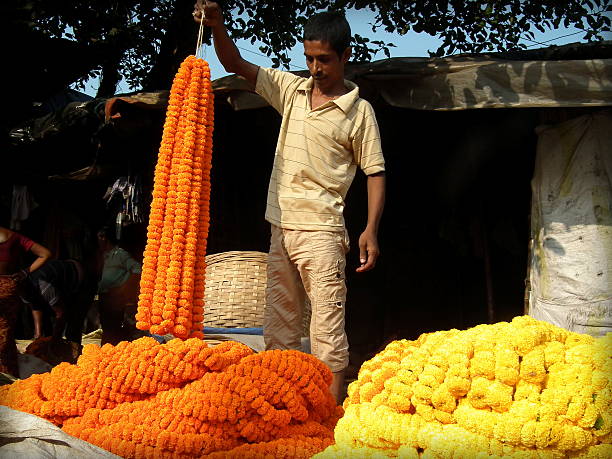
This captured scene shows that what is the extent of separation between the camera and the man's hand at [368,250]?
3.12m

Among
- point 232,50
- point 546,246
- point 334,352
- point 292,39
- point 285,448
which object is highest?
point 292,39

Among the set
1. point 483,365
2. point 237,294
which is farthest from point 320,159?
point 237,294

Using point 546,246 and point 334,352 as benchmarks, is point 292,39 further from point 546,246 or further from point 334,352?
point 334,352

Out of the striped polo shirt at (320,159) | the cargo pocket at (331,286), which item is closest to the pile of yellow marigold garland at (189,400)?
the cargo pocket at (331,286)

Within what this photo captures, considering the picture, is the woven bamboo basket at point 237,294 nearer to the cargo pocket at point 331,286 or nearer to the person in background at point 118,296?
the person in background at point 118,296

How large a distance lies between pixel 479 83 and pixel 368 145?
4.05ft

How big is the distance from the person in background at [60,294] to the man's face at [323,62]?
4.57 m

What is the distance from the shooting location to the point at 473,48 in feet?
26.7

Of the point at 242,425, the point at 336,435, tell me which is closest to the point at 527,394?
the point at 336,435

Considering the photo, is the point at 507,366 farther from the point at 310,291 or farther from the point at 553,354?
the point at 310,291

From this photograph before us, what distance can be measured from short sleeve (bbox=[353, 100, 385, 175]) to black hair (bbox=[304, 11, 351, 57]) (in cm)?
33

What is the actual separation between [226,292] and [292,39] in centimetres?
363

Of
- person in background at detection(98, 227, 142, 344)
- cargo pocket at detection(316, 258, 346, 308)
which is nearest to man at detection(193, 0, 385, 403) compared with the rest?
cargo pocket at detection(316, 258, 346, 308)

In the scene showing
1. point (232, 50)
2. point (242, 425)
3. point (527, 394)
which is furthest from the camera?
point (232, 50)
